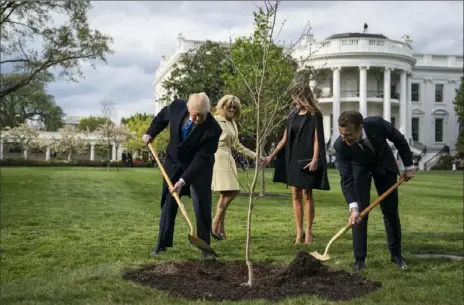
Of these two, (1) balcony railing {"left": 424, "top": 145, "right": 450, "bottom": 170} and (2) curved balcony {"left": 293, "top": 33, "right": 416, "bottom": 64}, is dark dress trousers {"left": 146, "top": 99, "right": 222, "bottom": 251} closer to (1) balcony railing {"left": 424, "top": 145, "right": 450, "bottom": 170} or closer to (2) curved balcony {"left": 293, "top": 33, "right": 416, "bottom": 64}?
(1) balcony railing {"left": 424, "top": 145, "right": 450, "bottom": 170}

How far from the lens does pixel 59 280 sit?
5574 millimetres

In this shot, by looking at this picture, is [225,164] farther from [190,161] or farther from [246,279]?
[246,279]

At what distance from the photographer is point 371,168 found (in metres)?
6.27

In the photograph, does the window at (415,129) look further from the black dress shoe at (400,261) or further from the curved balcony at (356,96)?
the black dress shoe at (400,261)

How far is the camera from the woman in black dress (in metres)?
7.54

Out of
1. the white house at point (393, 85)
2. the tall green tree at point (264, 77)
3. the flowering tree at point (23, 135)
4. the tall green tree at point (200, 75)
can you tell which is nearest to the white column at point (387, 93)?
the white house at point (393, 85)

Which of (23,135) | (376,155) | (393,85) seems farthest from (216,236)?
(23,135)

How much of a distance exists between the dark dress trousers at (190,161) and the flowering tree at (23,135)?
214 feet

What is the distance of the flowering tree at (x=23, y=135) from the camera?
68812 mm

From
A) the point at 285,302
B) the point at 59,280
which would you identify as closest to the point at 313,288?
the point at 285,302

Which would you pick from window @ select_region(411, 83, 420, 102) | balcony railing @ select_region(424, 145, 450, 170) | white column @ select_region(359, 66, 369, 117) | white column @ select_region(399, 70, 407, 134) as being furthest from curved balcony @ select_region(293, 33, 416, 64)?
balcony railing @ select_region(424, 145, 450, 170)

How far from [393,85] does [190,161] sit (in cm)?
5919

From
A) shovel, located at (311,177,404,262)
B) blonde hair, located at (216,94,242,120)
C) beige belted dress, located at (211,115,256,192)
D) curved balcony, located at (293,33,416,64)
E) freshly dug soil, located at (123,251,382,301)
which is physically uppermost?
curved balcony, located at (293,33,416,64)

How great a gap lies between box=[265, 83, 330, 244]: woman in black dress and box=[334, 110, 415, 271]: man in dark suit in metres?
1.27
